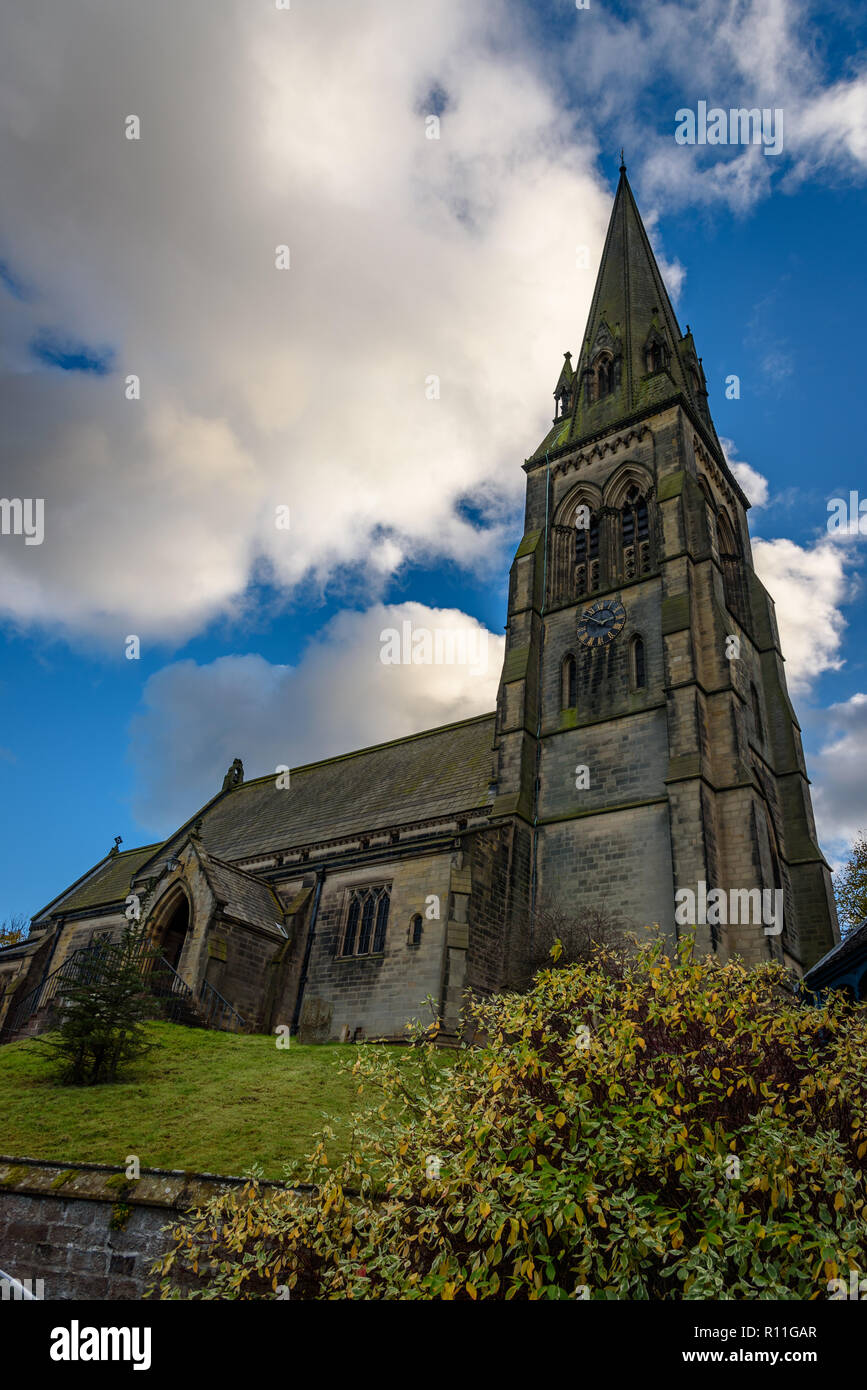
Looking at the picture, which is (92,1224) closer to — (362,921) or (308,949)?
(362,921)

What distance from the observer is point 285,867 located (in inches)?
1235

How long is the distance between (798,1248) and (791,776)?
24162 millimetres

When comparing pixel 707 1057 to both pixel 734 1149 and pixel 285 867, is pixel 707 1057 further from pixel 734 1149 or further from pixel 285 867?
pixel 285 867

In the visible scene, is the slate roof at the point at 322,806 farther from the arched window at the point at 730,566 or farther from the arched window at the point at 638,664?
the arched window at the point at 730,566

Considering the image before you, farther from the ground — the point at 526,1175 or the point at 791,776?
the point at 791,776

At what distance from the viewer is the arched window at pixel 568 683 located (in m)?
28.4

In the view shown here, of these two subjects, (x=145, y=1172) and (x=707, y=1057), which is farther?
(x=145, y=1172)

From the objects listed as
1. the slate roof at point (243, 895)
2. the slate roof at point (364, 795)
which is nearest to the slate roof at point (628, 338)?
the slate roof at point (364, 795)

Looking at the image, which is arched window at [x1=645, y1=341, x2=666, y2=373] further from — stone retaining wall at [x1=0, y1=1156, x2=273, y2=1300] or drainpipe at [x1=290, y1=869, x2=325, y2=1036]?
stone retaining wall at [x1=0, y1=1156, x2=273, y2=1300]

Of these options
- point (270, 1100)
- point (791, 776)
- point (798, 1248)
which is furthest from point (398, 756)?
point (798, 1248)

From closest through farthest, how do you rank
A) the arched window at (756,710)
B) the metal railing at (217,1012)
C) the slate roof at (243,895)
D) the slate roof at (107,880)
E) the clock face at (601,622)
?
the metal railing at (217,1012)
the slate roof at (243,895)
the arched window at (756,710)
the clock face at (601,622)
the slate roof at (107,880)

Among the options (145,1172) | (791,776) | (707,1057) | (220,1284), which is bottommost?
(220,1284)

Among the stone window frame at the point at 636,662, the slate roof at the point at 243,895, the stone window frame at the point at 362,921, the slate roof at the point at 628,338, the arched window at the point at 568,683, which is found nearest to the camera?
the stone window frame at the point at 362,921

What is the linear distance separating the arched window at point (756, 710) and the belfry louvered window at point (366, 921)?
1393cm
